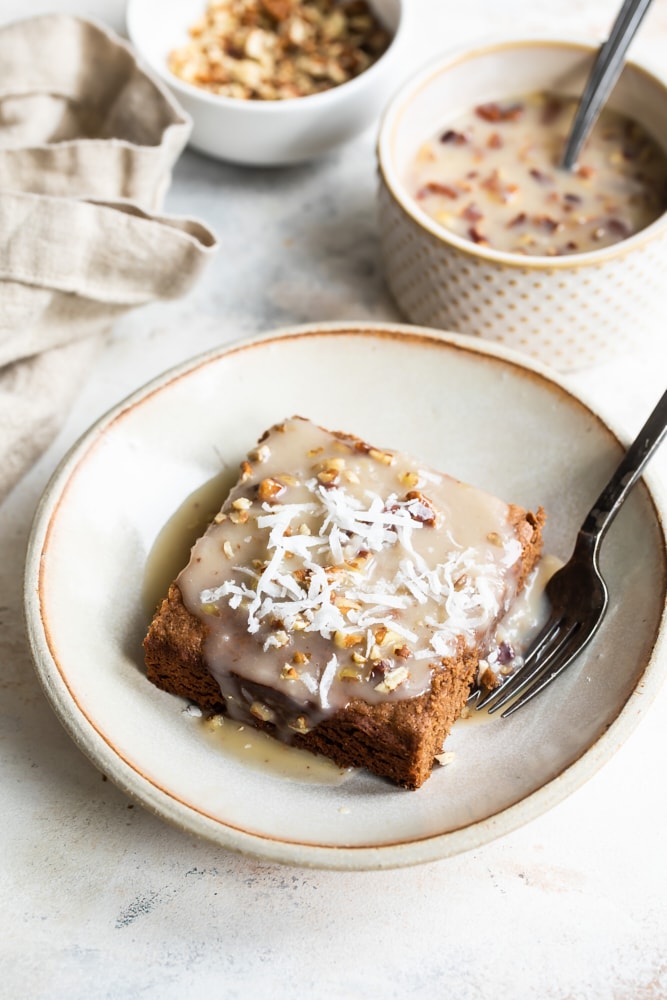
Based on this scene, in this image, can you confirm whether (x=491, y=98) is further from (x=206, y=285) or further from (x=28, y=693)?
(x=28, y=693)

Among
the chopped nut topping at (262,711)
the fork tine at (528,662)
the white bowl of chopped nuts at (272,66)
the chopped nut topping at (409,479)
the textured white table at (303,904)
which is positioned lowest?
the textured white table at (303,904)

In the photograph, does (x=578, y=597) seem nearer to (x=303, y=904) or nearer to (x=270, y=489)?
(x=270, y=489)

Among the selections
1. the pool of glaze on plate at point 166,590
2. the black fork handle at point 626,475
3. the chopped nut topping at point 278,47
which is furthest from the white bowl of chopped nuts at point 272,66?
the black fork handle at point 626,475

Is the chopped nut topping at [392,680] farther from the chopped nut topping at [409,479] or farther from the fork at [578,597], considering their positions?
the chopped nut topping at [409,479]

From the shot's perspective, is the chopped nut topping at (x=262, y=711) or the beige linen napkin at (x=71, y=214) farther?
the beige linen napkin at (x=71, y=214)

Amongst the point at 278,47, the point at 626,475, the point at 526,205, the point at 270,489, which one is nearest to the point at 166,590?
the point at 270,489

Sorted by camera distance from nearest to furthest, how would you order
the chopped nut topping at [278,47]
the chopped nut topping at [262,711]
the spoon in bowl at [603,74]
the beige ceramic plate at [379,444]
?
the beige ceramic plate at [379,444]
the chopped nut topping at [262,711]
the spoon in bowl at [603,74]
the chopped nut topping at [278,47]
